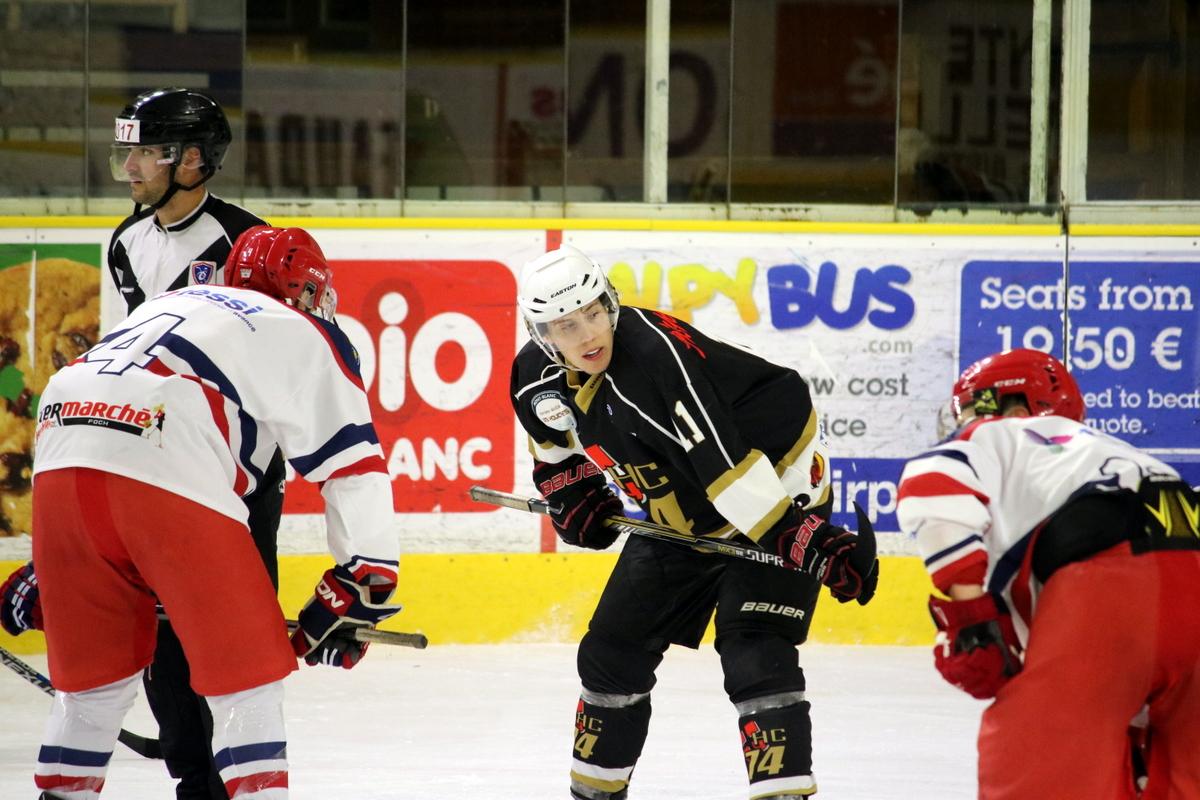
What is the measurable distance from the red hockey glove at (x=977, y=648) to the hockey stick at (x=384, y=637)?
837mm

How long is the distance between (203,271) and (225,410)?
870 millimetres

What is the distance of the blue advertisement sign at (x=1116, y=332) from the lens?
5098 millimetres

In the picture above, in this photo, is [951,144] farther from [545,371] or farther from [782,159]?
[545,371]

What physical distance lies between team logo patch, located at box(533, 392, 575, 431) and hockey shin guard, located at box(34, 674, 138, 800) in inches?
36.5

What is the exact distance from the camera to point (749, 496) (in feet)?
8.46

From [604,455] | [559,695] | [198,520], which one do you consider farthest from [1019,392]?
[559,695]

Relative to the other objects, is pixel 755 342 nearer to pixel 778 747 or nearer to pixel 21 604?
pixel 778 747

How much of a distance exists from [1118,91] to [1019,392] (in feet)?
12.0

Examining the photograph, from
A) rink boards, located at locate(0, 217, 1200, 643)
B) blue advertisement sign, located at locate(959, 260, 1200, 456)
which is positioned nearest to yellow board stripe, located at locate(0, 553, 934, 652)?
rink boards, located at locate(0, 217, 1200, 643)

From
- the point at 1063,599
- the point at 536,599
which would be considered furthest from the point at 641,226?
the point at 1063,599

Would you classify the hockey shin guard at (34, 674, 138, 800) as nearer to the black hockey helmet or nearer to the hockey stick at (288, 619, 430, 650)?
the hockey stick at (288, 619, 430, 650)

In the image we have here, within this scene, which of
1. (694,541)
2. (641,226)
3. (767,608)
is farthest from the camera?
(641,226)

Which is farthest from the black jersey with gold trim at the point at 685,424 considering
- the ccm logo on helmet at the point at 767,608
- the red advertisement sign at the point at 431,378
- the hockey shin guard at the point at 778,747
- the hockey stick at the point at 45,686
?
the red advertisement sign at the point at 431,378

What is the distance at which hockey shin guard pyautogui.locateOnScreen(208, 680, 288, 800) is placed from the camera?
2178 millimetres
